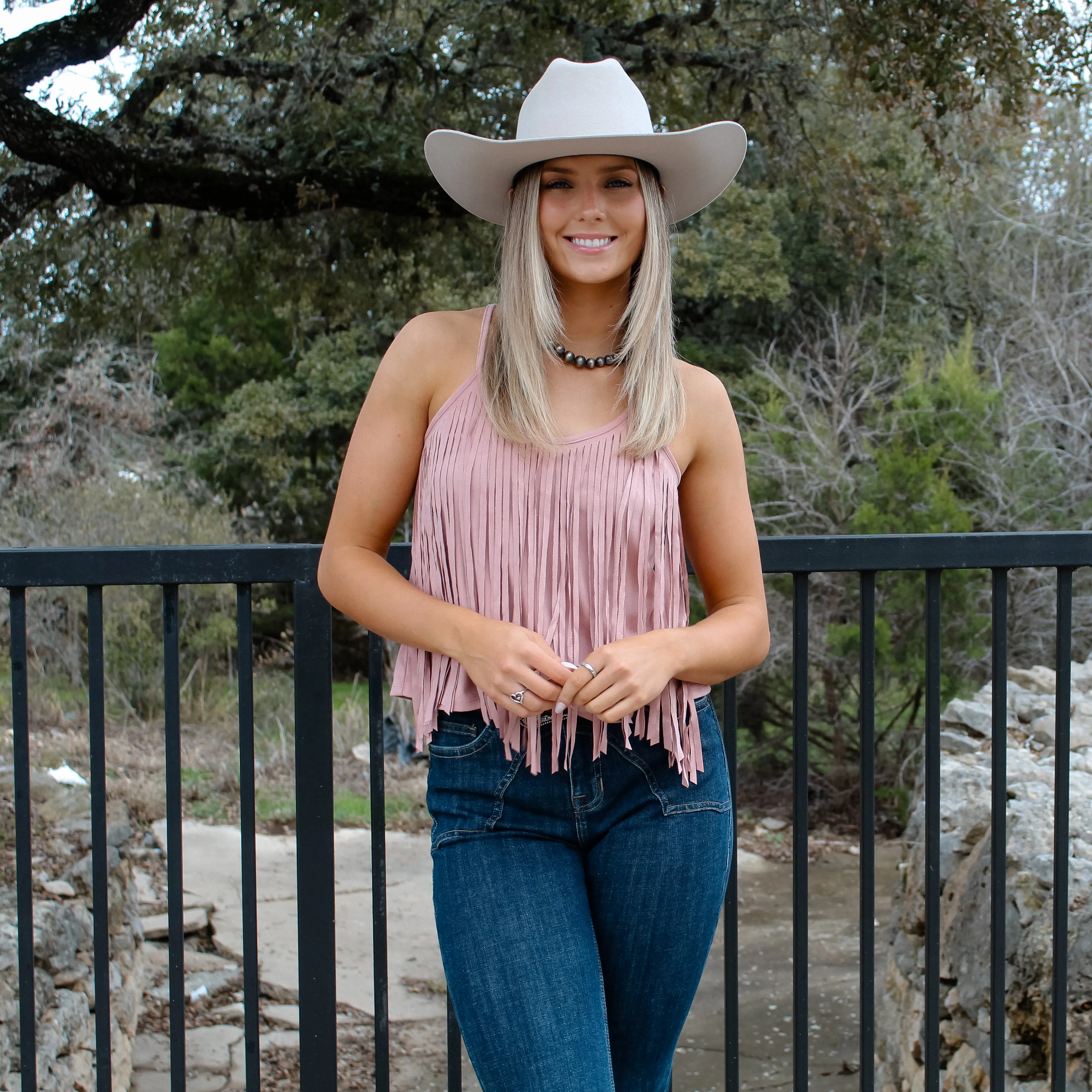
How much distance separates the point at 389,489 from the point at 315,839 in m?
0.68

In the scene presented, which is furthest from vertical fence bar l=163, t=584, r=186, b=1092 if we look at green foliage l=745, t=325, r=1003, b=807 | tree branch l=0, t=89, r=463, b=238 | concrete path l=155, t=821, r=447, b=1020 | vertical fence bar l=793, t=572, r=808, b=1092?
green foliage l=745, t=325, r=1003, b=807

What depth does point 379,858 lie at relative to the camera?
6.13 feet

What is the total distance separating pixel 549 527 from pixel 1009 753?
3700mm

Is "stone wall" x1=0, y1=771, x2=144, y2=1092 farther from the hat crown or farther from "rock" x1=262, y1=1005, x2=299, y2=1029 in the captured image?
the hat crown

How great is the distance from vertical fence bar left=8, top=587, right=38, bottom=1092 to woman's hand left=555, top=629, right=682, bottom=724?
0.87 m

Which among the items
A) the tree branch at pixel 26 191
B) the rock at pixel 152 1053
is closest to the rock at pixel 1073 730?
the rock at pixel 152 1053

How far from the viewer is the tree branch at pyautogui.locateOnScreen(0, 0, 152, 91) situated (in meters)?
5.89

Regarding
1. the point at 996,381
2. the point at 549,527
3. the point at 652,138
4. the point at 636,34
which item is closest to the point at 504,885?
the point at 549,527

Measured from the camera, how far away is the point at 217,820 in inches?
307

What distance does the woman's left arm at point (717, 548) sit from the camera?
56.9 inches

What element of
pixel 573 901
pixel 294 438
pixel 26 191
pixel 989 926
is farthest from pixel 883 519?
pixel 573 901

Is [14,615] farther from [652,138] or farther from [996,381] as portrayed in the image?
[996,381]

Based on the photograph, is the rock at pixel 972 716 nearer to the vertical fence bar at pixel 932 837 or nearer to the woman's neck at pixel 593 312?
the vertical fence bar at pixel 932 837

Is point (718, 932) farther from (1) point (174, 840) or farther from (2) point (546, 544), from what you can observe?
(2) point (546, 544)
